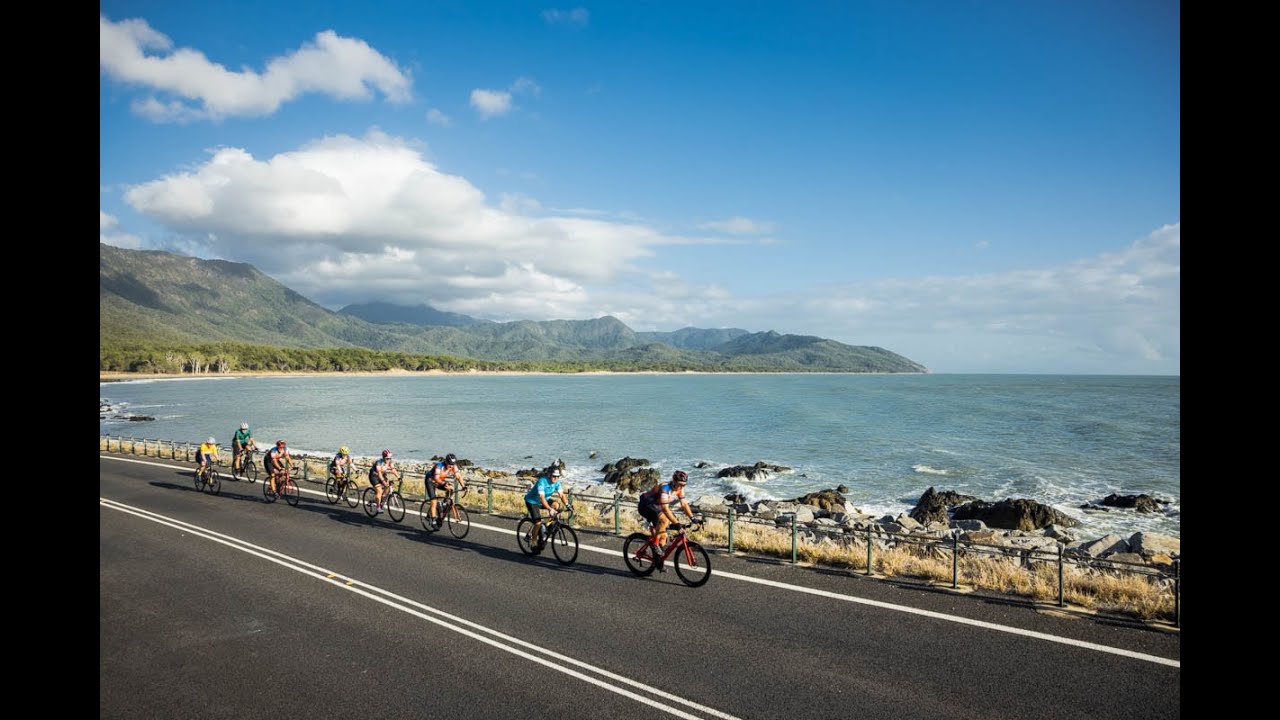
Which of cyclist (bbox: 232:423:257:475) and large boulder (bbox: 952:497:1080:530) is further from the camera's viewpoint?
large boulder (bbox: 952:497:1080:530)

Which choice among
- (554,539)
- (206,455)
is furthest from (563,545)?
(206,455)

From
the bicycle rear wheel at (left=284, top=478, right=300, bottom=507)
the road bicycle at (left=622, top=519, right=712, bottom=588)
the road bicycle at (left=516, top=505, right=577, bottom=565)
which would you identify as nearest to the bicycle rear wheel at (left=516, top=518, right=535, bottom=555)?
the road bicycle at (left=516, top=505, right=577, bottom=565)

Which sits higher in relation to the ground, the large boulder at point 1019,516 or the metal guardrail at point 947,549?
the metal guardrail at point 947,549

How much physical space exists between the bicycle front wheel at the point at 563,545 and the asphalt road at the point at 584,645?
1.02 ft

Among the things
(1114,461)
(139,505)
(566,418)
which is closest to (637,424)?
(566,418)

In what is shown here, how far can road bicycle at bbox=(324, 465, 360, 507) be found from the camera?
68.7ft

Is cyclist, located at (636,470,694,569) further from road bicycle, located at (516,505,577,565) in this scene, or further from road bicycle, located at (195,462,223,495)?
road bicycle, located at (195,462,223,495)

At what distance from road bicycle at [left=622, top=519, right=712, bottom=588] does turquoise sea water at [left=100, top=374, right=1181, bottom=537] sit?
16.0 meters

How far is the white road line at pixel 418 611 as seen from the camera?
327 inches

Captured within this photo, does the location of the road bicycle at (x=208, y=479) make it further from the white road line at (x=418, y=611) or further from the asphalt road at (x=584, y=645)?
the asphalt road at (x=584, y=645)

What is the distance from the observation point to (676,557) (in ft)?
41.6

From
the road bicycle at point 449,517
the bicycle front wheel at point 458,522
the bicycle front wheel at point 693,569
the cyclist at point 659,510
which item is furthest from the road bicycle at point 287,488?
the bicycle front wheel at point 693,569

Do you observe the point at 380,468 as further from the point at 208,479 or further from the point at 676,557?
the point at 676,557

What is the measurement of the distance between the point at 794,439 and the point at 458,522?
152ft
